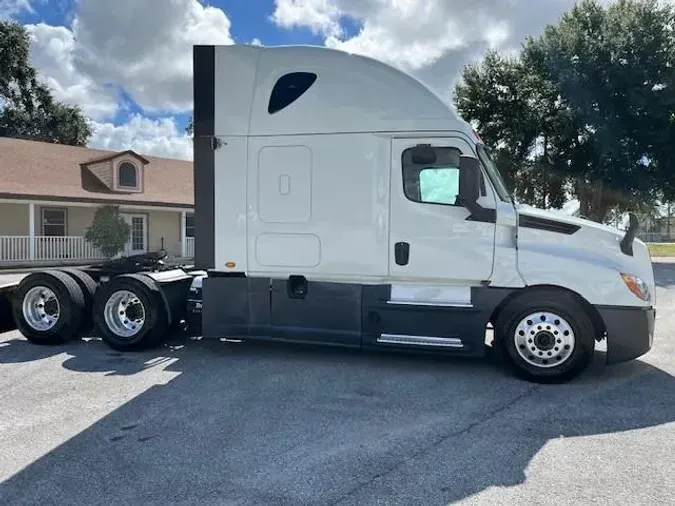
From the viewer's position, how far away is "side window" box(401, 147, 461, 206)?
20.4 ft

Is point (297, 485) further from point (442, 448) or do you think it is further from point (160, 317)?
point (160, 317)

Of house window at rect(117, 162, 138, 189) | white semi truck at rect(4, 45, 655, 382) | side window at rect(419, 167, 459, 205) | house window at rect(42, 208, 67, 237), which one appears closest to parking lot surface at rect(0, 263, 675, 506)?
white semi truck at rect(4, 45, 655, 382)

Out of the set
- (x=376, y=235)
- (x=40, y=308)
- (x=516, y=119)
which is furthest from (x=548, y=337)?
(x=516, y=119)

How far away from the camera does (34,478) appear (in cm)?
367

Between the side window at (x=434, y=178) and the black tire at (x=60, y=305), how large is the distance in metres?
4.63

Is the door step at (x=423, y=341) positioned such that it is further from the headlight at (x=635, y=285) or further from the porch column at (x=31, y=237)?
A: the porch column at (x=31, y=237)

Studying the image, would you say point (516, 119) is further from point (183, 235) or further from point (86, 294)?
point (86, 294)

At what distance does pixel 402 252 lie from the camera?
6402mm

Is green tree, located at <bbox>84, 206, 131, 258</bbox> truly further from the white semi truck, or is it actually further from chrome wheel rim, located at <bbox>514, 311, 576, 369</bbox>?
chrome wheel rim, located at <bbox>514, 311, 576, 369</bbox>

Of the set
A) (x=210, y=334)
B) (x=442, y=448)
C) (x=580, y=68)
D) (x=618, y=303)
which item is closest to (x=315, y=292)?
(x=210, y=334)

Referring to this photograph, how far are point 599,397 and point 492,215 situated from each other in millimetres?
2086

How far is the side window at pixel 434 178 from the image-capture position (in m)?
6.23

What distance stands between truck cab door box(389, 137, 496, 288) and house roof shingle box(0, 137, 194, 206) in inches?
765

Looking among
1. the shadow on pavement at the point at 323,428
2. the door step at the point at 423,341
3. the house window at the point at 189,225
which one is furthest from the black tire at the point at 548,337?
the house window at the point at 189,225
